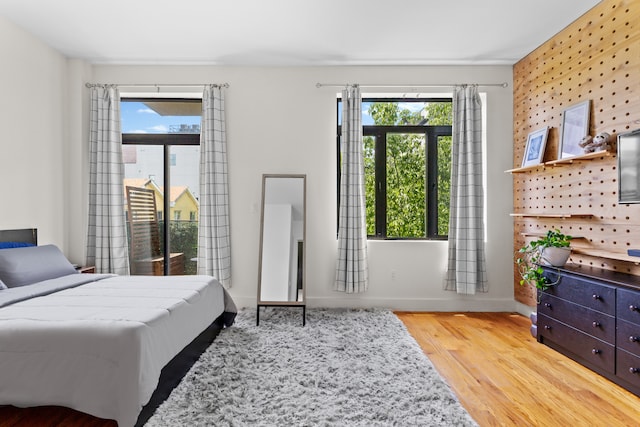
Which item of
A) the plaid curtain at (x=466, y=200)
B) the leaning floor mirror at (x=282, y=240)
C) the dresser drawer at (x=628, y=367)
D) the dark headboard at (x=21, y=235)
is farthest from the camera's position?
the plaid curtain at (x=466, y=200)

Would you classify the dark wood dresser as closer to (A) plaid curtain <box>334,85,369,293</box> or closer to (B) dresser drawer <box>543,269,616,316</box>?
(B) dresser drawer <box>543,269,616,316</box>

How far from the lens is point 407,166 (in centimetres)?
421

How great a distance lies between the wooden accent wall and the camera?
2.57 meters

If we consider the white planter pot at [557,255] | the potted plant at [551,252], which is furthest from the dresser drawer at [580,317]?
the white planter pot at [557,255]

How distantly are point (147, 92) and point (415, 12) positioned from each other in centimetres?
299

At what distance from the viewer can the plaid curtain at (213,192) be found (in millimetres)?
3891

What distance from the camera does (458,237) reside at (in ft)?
12.7

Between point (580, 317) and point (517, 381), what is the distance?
2.38 feet

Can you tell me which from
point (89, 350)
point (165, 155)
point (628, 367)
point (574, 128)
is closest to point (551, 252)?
point (628, 367)

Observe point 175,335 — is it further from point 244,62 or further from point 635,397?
point 244,62

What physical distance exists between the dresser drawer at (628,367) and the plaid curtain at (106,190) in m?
4.36

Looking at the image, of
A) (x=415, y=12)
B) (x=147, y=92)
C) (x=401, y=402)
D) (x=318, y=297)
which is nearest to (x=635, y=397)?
(x=401, y=402)

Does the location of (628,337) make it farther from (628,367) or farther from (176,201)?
(176,201)

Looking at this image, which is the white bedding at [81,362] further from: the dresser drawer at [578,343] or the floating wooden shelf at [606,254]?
the floating wooden shelf at [606,254]
